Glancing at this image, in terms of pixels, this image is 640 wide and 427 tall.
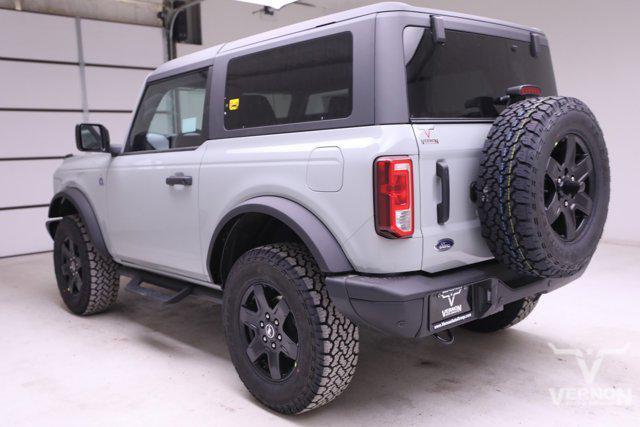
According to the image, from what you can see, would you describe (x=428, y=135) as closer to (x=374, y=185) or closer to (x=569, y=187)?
(x=374, y=185)

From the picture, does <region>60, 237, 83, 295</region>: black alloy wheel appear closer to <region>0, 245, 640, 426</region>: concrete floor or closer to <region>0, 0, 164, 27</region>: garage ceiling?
<region>0, 245, 640, 426</region>: concrete floor

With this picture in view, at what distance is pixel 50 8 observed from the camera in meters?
6.46

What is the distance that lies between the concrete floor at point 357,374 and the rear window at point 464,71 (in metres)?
1.28

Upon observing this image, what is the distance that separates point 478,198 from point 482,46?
0.74 m

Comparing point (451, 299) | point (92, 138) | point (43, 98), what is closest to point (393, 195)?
point (451, 299)

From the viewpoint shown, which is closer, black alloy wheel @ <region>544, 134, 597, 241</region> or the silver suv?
the silver suv

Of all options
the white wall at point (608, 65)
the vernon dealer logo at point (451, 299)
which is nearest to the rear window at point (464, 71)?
the vernon dealer logo at point (451, 299)

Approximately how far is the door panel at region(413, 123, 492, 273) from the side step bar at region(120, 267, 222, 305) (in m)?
1.24

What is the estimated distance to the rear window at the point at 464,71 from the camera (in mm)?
2115

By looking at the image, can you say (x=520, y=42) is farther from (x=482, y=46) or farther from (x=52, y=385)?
(x=52, y=385)

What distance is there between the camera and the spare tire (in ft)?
6.54

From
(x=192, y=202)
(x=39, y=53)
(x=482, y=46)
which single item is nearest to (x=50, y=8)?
(x=39, y=53)
